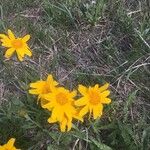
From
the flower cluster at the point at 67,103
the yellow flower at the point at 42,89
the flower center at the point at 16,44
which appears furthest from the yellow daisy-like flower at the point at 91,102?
the flower center at the point at 16,44

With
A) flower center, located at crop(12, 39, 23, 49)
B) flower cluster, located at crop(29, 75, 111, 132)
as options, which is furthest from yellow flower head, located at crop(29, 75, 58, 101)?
flower center, located at crop(12, 39, 23, 49)

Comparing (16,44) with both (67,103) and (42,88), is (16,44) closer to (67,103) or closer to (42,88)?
(42,88)

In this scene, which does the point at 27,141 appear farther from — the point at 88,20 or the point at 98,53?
the point at 88,20

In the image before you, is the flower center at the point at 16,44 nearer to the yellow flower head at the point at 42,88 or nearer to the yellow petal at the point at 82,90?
the yellow flower head at the point at 42,88

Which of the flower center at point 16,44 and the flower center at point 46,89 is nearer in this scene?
the flower center at point 46,89

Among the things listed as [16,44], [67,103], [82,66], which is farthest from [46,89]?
[82,66]

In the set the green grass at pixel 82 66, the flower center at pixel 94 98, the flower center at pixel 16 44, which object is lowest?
the green grass at pixel 82 66

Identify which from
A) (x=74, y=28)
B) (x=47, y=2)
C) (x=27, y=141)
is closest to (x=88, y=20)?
(x=74, y=28)
